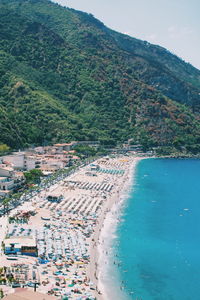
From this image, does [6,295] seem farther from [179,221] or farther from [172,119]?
[172,119]

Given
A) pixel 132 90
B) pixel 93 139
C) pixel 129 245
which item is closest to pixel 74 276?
pixel 129 245

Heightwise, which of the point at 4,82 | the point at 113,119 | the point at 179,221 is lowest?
the point at 179,221

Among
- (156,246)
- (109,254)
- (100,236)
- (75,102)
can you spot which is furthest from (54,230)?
(75,102)

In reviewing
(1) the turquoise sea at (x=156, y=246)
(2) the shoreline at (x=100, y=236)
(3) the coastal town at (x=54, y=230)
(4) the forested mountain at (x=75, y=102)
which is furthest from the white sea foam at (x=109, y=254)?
(4) the forested mountain at (x=75, y=102)

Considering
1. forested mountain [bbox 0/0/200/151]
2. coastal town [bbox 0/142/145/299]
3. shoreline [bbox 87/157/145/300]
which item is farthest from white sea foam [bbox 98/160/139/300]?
forested mountain [bbox 0/0/200/151]

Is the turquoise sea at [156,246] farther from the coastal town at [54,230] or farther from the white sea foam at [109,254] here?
the coastal town at [54,230]
